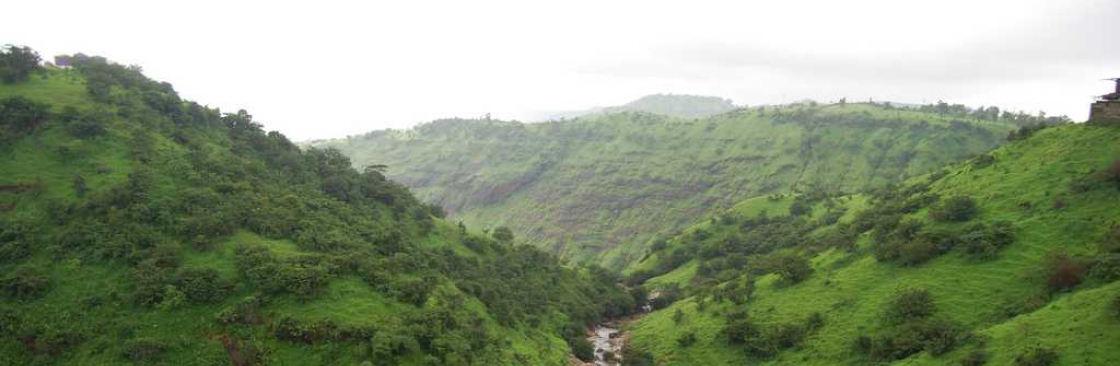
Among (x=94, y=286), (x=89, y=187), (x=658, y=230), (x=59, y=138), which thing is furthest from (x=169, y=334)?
(x=658, y=230)

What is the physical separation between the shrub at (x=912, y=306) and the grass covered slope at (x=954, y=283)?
0.11 m

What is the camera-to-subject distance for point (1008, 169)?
7588 cm

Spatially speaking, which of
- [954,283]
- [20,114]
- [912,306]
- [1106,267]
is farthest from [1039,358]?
[20,114]

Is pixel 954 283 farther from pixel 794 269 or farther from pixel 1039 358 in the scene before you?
pixel 794 269

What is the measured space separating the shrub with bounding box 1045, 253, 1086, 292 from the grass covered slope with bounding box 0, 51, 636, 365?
155ft

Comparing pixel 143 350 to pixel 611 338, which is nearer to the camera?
pixel 143 350

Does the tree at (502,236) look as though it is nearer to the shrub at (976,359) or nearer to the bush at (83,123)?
the bush at (83,123)

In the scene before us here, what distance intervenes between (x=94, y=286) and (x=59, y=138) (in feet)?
81.8

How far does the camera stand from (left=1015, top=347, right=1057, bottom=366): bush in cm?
4325

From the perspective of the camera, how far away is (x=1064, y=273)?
5322cm

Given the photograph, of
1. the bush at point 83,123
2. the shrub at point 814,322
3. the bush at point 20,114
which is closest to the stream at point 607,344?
the shrub at point 814,322

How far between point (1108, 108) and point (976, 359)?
140 feet

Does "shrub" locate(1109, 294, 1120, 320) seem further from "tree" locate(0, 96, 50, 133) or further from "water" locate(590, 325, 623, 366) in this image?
"tree" locate(0, 96, 50, 133)

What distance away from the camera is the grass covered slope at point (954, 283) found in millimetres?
48844
